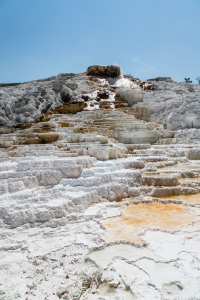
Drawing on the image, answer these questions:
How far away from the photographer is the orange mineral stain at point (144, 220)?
3.08 m

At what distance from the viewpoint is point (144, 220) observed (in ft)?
11.8

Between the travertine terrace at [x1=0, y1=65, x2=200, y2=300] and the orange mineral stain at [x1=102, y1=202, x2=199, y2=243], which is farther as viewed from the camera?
the orange mineral stain at [x1=102, y1=202, x2=199, y2=243]

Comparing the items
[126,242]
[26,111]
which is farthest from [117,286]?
[26,111]

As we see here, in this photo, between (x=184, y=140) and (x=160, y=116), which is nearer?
(x=184, y=140)

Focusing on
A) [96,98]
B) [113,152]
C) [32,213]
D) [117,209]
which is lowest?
[117,209]

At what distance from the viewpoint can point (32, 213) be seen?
10.9 feet

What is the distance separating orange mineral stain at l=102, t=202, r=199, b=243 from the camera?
3.08 metres

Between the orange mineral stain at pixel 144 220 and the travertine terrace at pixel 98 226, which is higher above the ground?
the travertine terrace at pixel 98 226

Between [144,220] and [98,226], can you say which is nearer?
[98,226]

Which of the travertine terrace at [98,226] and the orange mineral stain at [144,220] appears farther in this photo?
the orange mineral stain at [144,220]

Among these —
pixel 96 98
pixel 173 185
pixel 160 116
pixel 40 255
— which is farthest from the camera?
pixel 96 98

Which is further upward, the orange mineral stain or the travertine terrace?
the travertine terrace

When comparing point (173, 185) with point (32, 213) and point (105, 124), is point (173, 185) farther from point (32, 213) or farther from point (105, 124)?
point (105, 124)

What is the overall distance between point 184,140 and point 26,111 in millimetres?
12198
